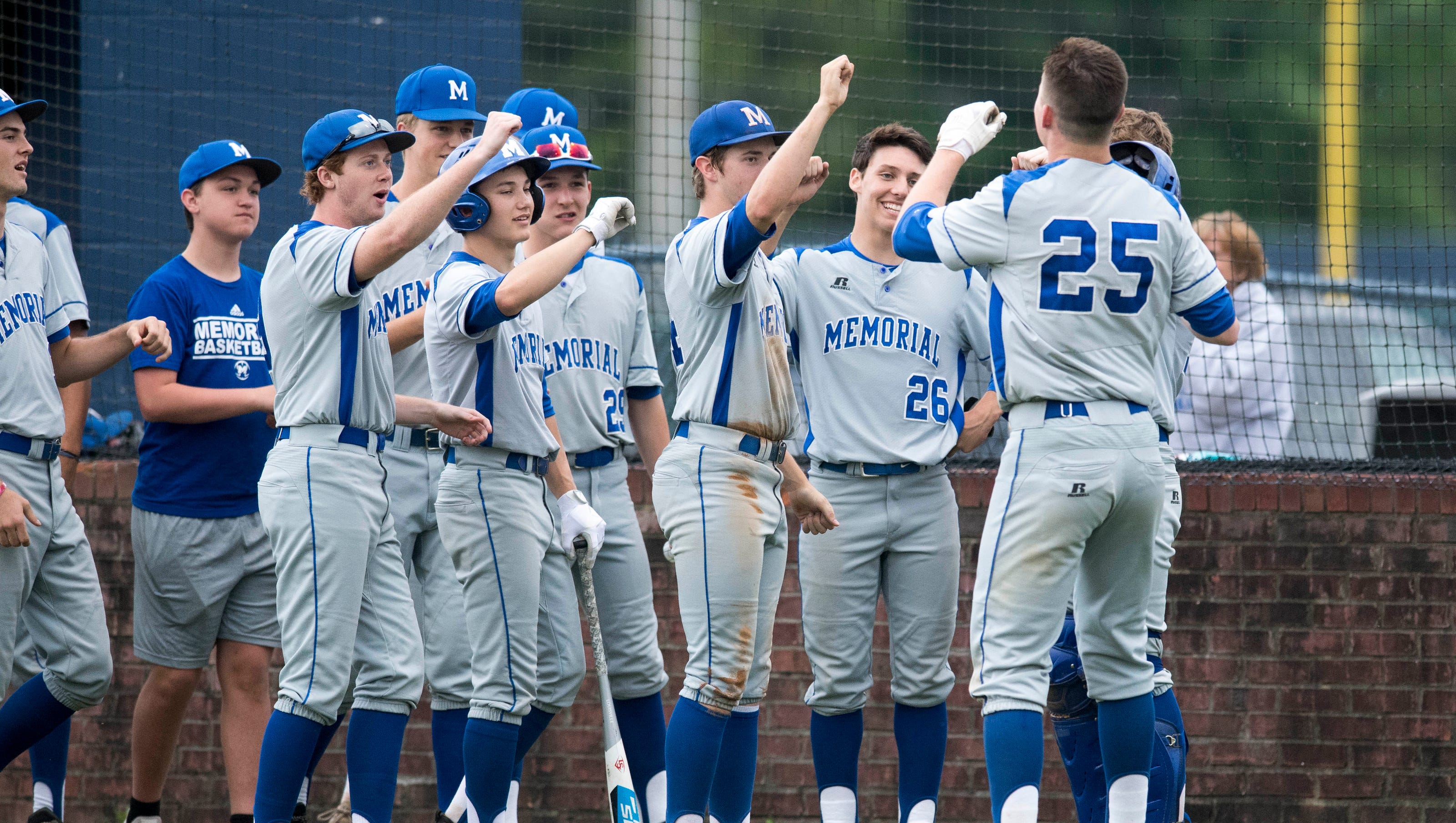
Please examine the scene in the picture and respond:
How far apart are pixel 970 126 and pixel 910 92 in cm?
341

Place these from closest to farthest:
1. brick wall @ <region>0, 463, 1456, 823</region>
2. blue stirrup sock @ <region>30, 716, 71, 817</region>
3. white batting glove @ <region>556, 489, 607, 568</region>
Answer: white batting glove @ <region>556, 489, 607, 568</region>
blue stirrup sock @ <region>30, 716, 71, 817</region>
brick wall @ <region>0, 463, 1456, 823</region>

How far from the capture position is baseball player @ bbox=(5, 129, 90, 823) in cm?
503

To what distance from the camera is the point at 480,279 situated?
168 inches

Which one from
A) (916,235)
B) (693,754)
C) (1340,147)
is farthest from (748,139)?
(1340,147)

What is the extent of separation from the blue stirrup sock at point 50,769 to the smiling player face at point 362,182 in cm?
209

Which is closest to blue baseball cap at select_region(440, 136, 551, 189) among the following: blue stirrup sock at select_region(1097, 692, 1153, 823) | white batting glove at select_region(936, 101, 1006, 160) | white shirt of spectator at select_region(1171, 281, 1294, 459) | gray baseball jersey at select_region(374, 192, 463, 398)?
gray baseball jersey at select_region(374, 192, 463, 398)

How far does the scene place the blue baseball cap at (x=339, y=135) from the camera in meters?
4.35

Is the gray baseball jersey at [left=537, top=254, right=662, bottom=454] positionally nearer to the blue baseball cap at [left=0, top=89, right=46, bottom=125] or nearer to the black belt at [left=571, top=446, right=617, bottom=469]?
the black belt at [left=571, top=446, right=617, bottom=469]

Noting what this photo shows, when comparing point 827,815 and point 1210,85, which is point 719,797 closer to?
point 827,815

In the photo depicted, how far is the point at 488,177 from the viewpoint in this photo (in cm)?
443

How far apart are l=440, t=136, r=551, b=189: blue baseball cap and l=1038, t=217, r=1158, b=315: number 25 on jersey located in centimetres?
155

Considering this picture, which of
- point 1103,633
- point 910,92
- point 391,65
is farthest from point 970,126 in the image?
point 391,65

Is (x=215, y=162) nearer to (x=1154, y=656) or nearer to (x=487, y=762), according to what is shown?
(x=487, y=762)

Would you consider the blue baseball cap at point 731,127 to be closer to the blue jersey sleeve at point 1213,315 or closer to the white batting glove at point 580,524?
the white batting glove at point 580,524
